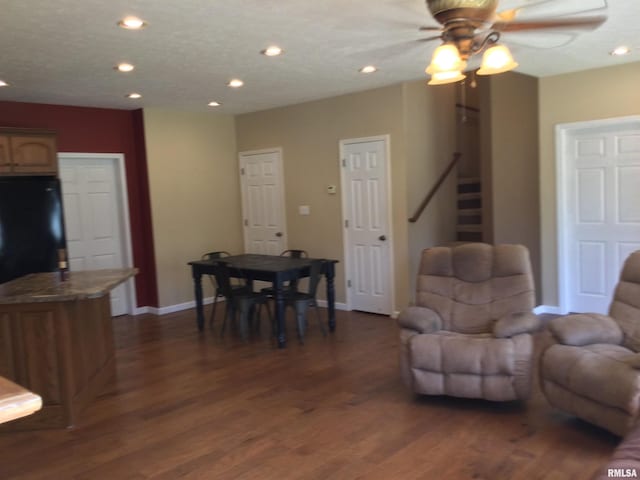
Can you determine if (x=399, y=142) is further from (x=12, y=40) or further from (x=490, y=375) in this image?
(x=12, y=40)

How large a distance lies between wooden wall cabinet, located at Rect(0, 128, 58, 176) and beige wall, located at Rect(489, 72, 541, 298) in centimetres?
485

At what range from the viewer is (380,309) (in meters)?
6.33

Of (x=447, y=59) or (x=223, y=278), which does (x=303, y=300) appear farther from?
(x=447, y=59)

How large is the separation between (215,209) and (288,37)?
398 cm

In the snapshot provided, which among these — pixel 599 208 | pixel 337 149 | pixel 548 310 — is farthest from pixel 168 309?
pixel 599 208

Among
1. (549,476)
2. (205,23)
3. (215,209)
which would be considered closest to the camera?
(549,476)

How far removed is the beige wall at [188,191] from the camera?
6.93m

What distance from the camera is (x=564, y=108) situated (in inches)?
221

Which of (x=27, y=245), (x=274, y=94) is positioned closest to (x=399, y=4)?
(x=274, y=94)

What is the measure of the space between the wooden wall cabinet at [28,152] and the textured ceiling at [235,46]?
41cm

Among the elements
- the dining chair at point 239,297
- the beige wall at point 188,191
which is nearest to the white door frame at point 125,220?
the beige wall at point 188,191

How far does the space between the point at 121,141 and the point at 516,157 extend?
4743mm

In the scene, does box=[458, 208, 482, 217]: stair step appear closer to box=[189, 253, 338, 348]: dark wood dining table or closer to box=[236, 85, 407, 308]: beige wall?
box=[236, 85, 407, 308]: beige wall

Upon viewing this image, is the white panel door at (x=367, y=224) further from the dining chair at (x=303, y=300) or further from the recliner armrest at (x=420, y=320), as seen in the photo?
the recliner armrest at (x=420, y=320)
